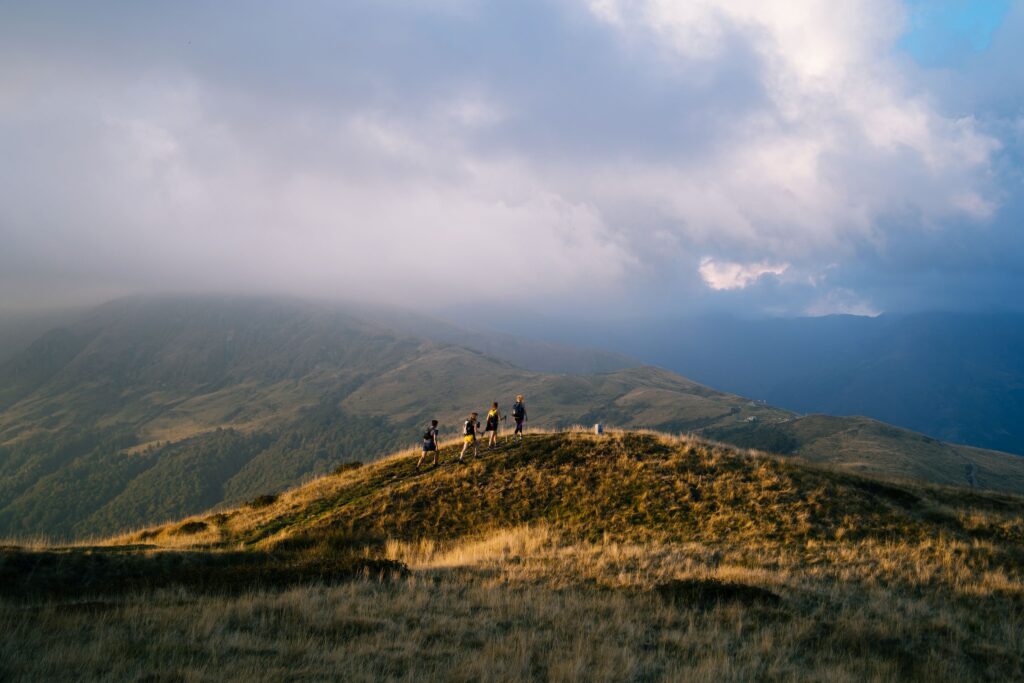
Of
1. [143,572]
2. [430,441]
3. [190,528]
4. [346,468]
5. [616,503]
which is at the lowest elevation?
[190,528]

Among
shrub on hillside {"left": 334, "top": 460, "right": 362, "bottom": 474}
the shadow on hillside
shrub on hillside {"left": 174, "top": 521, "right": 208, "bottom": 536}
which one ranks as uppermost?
the shadow on hillside

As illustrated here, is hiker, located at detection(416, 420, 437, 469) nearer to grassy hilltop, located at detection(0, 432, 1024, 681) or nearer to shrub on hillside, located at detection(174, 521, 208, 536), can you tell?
grassy hilltop, located at detection(0, 432, 1024, 681)

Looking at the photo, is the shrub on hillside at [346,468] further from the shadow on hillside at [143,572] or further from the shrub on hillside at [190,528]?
the shadow on hillside at [143,572]

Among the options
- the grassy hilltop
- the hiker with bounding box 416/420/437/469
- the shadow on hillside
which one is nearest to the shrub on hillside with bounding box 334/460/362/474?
the hiker with bounding box 416/420/437/469

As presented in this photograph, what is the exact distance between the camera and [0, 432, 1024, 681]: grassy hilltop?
8469 millimetres

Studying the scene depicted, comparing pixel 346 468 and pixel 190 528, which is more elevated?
pixel 346 468

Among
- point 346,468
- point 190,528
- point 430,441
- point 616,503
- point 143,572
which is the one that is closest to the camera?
point 143,572

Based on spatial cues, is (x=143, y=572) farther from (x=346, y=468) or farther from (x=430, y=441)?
(x=346, y=468)

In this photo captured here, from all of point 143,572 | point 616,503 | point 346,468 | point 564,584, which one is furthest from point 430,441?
point 564,584

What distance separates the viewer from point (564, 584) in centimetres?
1363

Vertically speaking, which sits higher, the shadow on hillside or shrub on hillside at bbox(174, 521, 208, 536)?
the shadow on hillside

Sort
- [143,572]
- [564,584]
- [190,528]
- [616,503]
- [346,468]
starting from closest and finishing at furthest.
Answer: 1. [564,584]
2. [143,572]
3. [616,503]
4. [190,528]
5. [346,468]

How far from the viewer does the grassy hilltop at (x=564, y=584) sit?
27.8ft

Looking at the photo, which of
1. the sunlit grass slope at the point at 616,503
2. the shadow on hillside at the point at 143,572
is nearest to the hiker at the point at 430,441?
the sunlit grass slope at the point at 616,503
